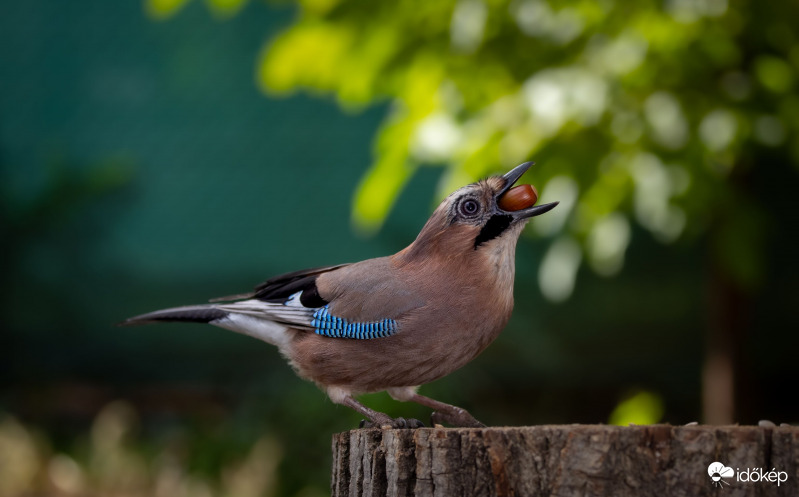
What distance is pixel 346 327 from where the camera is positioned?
3.14m

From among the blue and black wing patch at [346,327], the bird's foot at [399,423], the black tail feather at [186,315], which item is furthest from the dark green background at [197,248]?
the bird's foot at [399,423]

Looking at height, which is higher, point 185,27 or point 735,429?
point 185,27

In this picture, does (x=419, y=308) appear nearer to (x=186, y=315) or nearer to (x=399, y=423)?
(x=399, y=423)

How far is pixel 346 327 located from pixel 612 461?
46.7 inches

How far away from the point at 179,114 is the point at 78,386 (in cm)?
302

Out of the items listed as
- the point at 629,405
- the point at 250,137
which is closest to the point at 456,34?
the point at 629,405

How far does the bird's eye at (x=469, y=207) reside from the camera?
3150mm

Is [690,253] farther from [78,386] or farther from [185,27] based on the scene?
[78,386]

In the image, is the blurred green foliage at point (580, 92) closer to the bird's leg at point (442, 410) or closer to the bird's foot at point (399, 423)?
the bird's leg at point (442, 410)

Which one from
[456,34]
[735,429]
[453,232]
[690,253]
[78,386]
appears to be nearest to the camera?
[735,429]

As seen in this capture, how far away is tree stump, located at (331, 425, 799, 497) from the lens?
2221mm

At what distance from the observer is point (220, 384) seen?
877 centimetres

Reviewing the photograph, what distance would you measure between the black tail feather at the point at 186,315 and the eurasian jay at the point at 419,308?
0.04m
